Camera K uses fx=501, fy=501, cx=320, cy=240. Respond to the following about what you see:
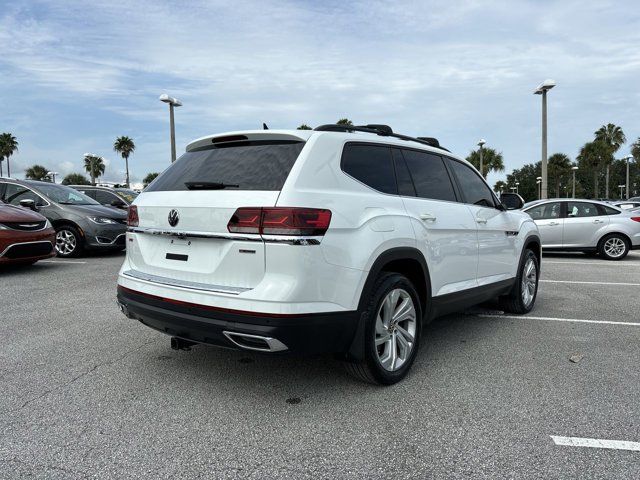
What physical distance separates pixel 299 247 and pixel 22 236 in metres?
6.75

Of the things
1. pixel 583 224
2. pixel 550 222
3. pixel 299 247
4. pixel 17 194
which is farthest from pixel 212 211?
pixel 583 224

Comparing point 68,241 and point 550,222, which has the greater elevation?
point 550,222

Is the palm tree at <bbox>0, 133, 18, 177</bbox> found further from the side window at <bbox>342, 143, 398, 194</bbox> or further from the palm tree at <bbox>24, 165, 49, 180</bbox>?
the side window at <bbox>342, 143, 398, 194</bbox>

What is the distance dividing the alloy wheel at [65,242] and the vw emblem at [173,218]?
7.85 meters

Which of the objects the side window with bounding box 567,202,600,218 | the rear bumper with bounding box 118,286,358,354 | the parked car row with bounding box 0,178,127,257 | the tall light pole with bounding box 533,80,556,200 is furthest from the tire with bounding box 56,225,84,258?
the tall light pole with bounding box 533,80,556,200

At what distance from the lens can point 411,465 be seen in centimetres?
255

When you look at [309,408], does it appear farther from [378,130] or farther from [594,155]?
→ [594,155]

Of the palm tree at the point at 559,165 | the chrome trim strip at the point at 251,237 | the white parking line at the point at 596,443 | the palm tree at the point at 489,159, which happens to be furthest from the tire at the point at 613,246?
the palm tree at the point at 559,165

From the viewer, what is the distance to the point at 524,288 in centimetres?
598

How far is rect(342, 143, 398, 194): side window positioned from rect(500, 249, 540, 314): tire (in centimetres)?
273

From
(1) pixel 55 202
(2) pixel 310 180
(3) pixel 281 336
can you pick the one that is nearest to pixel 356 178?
(2) pixel 310 180

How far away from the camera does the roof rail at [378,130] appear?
3.53m

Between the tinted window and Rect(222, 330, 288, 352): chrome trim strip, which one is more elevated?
the tinted window

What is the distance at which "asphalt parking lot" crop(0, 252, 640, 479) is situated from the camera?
101 inches
